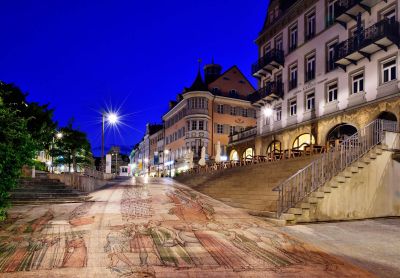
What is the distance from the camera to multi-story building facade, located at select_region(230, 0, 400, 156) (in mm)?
21312

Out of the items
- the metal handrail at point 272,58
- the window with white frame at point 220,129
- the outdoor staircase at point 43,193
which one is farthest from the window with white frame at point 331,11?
the window with white frame at point 220,129

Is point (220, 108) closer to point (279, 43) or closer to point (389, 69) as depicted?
point (279, 43)

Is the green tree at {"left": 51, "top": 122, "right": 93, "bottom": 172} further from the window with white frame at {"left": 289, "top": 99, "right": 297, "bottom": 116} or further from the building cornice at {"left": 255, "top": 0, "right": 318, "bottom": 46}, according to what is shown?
the window with white frame at {"left": 289, "top": 99, "right": 297, "bottom": 116}

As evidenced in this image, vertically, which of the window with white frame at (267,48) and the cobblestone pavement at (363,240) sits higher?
the window with white frame at (267,48)

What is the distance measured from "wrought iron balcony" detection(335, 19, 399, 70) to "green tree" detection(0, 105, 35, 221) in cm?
1997

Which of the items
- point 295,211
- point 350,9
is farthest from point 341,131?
point 295,211

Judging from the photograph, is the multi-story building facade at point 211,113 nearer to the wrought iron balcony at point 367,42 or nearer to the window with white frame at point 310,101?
the window with white frame at point 310,101

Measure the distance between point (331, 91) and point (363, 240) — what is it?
18085mm

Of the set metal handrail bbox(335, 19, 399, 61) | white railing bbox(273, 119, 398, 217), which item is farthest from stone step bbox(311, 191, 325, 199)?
metal handrail bbox(335, 19, 399, 61)

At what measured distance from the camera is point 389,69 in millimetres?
Result: 21297

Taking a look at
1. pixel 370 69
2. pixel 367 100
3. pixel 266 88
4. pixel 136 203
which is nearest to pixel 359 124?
pixel 367 100

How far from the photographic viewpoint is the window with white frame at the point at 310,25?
28.5 meters

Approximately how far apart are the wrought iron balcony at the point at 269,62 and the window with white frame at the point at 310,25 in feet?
12.3

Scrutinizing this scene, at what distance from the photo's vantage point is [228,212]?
14.1m
